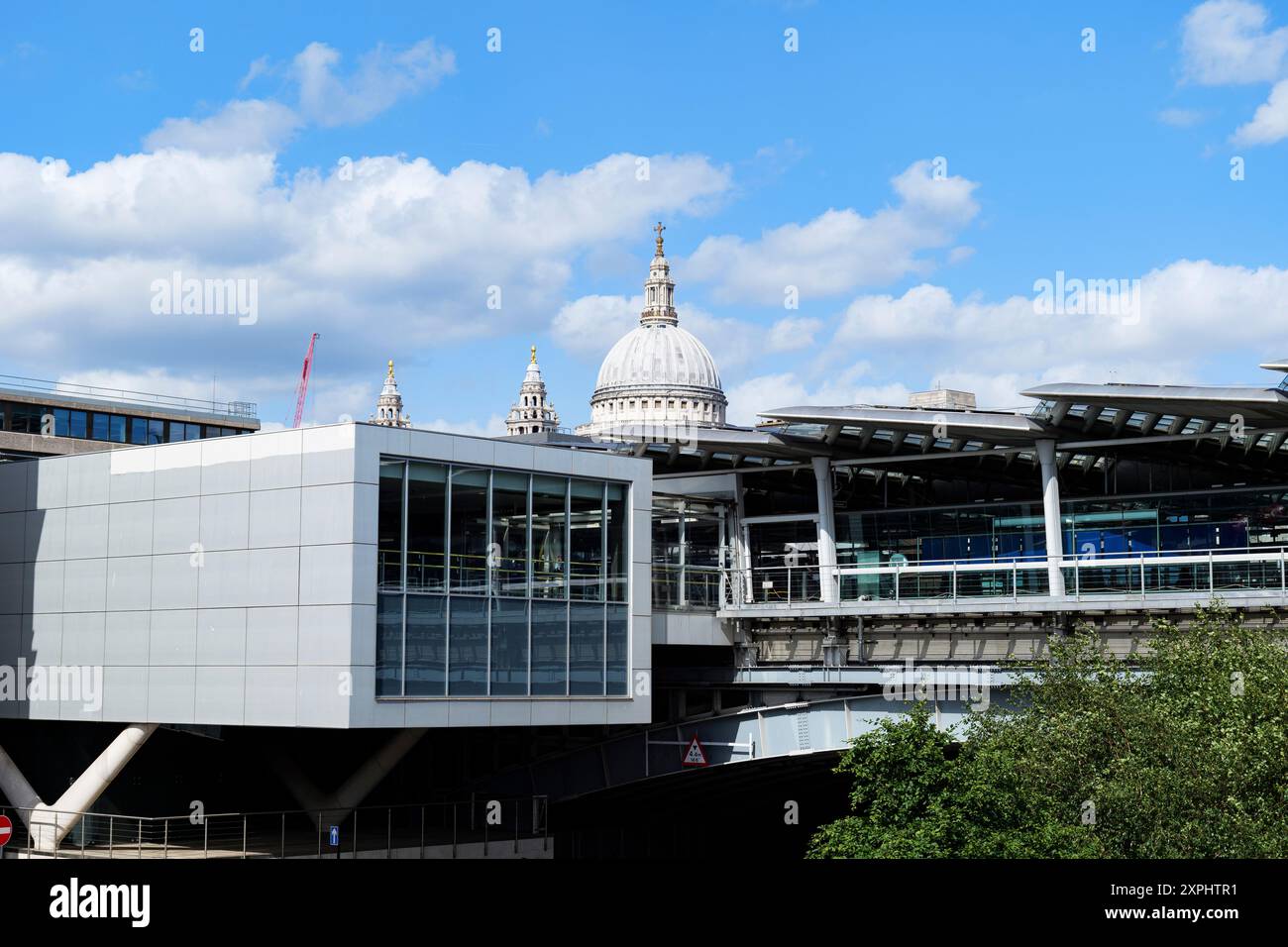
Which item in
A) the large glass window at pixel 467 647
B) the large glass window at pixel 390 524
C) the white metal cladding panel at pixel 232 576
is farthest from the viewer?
the large glass window at pixel 467 647

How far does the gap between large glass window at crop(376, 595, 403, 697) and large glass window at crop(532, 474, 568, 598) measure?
3.85 meters

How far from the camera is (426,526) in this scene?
31.3m

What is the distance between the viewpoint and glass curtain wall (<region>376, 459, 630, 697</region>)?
101 feet

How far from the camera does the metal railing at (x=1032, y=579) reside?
33.4m

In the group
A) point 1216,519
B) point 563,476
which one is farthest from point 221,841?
point 1216,519

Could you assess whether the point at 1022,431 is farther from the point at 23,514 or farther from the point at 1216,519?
the point at 23,514

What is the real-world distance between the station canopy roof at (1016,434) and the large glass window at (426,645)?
12.8 m

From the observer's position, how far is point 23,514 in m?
35.8

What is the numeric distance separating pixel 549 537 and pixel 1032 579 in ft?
39.3

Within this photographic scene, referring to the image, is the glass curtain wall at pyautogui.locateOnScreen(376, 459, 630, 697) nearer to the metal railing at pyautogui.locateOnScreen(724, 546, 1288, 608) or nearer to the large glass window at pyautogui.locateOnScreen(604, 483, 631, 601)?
the large glass window at pyautogui.locateOnScreen(604, 483, 631, 601)

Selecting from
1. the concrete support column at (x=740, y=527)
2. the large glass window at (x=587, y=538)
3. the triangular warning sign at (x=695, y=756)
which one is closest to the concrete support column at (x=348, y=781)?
the large glass window at (x=587, y=538)

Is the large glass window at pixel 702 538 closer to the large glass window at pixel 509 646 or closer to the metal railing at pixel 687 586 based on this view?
the metal railing at pixel 687 586

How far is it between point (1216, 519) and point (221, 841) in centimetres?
2882

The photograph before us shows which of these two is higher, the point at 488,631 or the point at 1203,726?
the point at 488,631
